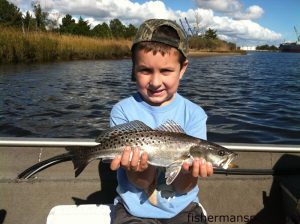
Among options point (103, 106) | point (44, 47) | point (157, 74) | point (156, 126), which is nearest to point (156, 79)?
point (157, 74)

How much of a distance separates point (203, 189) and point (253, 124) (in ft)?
25.1

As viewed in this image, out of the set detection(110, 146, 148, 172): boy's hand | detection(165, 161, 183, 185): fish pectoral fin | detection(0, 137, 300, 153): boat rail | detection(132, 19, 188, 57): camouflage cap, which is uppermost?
detection(132, 19, 188, 57): camouflage cap

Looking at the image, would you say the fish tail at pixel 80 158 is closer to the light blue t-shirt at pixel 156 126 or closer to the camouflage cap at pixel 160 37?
the light blue t-shirt at pixel 156 126

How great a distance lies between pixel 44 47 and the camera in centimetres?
3444

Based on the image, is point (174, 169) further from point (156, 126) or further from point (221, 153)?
point (156, 126)

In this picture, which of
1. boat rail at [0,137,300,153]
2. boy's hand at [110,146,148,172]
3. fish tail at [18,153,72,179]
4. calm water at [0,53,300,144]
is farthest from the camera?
calm water at [0,53,300,144]

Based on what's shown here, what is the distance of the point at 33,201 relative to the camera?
14.5ft

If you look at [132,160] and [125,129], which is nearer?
[132,160]

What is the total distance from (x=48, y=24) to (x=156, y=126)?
4960 centimetres

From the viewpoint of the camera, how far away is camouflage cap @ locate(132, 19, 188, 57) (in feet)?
10.6

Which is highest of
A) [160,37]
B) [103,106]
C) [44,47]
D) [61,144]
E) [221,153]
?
[160,37]

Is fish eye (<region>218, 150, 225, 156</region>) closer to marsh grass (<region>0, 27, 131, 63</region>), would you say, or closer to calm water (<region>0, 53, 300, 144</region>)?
calm water (<region>0, 53, 300, 144</region>)

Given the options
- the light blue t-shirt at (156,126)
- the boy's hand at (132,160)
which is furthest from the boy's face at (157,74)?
the boy's hand at (132,160)

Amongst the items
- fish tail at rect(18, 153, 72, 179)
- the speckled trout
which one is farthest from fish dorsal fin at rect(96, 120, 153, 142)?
fish tail at rect(18, 153, 72, 179)
